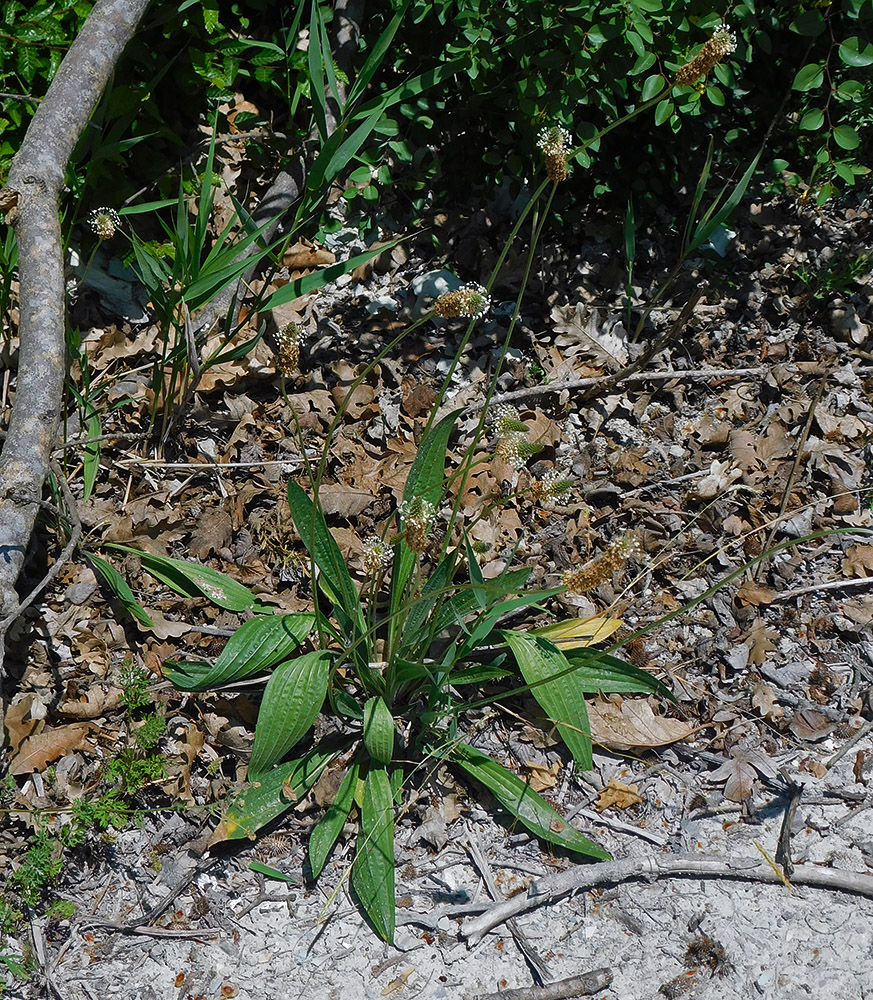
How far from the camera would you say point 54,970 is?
1.85m

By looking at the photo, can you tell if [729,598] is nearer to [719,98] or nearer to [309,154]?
[719,98]

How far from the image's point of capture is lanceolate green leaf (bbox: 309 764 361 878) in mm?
1976

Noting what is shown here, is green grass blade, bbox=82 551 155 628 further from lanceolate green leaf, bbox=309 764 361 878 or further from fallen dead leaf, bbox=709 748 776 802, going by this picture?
fallen dead leaf, bbox=709 748 776 802

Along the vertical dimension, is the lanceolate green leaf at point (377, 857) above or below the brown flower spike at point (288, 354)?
below

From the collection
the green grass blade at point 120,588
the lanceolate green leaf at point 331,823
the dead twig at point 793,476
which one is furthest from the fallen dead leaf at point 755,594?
Answer: the green grass blade at point 120,588

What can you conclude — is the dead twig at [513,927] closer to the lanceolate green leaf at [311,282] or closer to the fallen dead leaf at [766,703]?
the fallen dead leaf at [766,703]

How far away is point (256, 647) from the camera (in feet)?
7.07

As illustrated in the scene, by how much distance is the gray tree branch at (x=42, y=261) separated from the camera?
2.08 meters

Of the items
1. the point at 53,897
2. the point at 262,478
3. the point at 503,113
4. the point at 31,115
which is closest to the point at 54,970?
the point at 53,897

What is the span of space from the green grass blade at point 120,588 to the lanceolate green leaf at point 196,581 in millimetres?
62

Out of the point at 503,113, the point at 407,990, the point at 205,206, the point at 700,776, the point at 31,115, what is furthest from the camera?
the point at 503,113

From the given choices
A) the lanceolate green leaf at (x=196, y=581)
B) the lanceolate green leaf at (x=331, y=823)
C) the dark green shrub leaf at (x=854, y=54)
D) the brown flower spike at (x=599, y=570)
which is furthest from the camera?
the dark green shrub leaf at (x=854, y=54)

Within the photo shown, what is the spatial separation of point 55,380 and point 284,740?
111 cm

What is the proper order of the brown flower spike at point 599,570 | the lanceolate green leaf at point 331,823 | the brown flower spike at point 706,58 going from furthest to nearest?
the lanceolate green leaf at point 331,823, the brown flower spike at point 706,58, the brown flower spike at point 599,570
